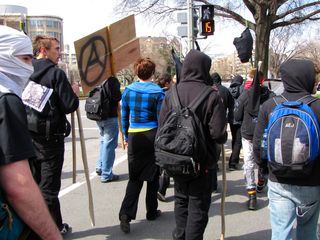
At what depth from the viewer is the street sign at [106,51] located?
4.19m

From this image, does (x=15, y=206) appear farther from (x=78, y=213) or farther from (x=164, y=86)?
(x=164, y=86)

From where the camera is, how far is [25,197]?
5.68 feet

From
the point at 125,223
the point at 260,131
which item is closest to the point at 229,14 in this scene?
the point at 125,223

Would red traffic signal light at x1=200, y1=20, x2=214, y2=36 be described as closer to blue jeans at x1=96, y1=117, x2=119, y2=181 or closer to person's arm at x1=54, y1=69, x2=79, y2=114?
blue jeans at x1=96, y1=117, x2=119, y2=181

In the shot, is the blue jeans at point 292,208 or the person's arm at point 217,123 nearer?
the blue jeans at point 292,208

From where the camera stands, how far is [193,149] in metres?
3.09

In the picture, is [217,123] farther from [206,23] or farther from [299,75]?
[206,23]

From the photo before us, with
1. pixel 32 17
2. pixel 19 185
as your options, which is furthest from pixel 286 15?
pixel 32 17

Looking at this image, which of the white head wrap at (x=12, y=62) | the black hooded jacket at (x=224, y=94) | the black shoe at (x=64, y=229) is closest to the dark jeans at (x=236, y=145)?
the black hooded jacket at (x=224, y=94)

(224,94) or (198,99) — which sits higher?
(198,99)

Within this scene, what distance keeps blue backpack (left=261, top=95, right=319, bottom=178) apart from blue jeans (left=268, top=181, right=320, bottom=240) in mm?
151

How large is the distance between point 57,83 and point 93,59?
680mm

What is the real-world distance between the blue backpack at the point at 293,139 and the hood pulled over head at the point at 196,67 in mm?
819

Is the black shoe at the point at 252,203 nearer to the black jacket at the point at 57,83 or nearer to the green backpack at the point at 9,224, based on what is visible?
the black jacket at the point at 57,83
